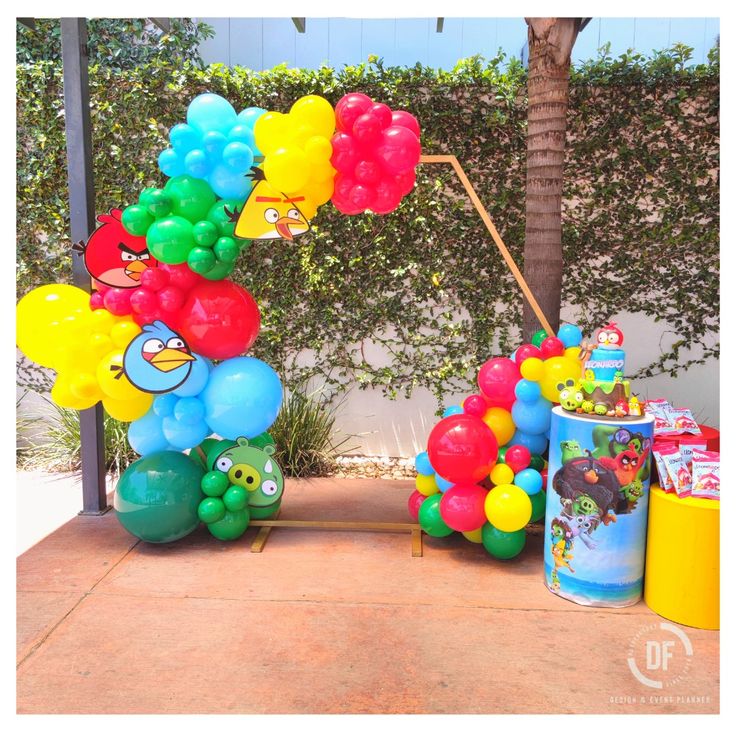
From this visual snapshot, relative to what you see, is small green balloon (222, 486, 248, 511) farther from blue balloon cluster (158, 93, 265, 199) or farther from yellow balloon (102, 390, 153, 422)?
blue balloon cluster (158, 93, 265, 199)

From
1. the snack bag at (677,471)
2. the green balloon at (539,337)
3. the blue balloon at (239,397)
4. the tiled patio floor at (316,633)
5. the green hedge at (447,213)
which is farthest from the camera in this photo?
the green hedge at (447,213)

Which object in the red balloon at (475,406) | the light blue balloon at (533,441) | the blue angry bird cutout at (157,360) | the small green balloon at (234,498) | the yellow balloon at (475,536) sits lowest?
the yellow balloon at (475,536)

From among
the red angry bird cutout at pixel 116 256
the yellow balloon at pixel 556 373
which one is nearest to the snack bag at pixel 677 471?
the yellow balloon at pixel 556 373

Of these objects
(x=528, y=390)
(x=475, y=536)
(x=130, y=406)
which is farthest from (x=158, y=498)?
(x=528, y=390)

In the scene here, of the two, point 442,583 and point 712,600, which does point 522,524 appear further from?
point 712,600

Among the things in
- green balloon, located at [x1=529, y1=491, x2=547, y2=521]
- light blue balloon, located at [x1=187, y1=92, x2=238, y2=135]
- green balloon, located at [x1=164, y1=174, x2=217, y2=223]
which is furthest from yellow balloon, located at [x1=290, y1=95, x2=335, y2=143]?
green balloon, located at [x1=529, y1=491, x2=547, y2=521]

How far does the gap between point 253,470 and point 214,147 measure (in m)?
1.89

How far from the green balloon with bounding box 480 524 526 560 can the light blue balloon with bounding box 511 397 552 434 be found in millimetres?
581

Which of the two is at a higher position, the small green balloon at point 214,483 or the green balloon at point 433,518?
the small green balloon at point 214,483

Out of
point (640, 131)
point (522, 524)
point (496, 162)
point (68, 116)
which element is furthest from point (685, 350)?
point (68, 116)

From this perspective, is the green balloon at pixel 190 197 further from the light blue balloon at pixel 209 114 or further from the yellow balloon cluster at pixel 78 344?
the yellow balloon cluster at pixel 78 344

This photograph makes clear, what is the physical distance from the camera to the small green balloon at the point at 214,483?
3.77 metres

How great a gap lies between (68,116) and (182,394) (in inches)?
75.8

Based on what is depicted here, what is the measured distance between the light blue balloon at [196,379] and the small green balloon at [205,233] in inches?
25.3
